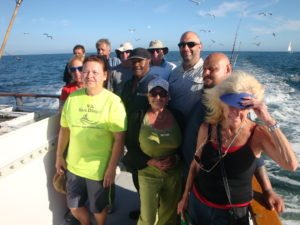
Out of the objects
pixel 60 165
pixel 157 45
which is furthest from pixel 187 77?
pixel 157 45

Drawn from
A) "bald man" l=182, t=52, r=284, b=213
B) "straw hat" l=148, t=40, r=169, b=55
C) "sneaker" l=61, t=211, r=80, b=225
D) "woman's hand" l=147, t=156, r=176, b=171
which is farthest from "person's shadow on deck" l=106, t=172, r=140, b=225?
"straw hat" l=148, t=40, r=169, b=55

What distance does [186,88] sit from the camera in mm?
2586

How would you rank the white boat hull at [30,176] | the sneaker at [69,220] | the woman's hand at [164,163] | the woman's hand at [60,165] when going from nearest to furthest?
the white boat hull at [30,176] → the woman's hand at [164,163] → the woman's hand at [60,165] → the sneaker at [69,220]

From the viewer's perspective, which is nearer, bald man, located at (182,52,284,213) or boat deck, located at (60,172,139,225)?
bald man, located at (182,52,284,213)

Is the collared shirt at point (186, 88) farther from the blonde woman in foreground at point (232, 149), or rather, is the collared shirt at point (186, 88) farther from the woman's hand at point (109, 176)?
the woman's hand at point (109, 176)

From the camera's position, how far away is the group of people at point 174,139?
1.68 m

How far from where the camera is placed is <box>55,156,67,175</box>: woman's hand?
251 centimetres

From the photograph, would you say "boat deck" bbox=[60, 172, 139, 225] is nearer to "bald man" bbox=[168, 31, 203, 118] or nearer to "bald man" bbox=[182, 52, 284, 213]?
"bald man" bbox=[182, 52, 284, 213]

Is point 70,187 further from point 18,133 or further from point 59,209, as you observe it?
point 18,133

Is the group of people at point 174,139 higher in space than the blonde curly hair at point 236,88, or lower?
lower

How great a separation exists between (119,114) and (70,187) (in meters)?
0.82

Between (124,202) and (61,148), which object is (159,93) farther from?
(124,202)

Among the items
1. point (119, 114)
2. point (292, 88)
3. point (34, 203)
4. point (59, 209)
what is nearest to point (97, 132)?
point (119, 114)

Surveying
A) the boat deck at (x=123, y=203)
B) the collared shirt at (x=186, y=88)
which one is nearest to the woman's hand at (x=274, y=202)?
the collared shirt at (x=186, y=88)
